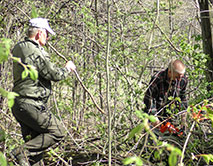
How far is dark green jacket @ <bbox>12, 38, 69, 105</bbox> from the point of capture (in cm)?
340

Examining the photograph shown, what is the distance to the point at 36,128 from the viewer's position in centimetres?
367

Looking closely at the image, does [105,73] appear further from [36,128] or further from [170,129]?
[36,128]

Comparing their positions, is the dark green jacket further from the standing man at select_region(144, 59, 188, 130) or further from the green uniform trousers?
the standing man at select_region(144, 59, 188, 130)

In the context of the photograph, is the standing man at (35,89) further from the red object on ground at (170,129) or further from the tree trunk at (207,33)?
the tree trunk at (207,33)

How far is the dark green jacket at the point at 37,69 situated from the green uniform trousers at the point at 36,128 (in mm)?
103

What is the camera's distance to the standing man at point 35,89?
134 inches

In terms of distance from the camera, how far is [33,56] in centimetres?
340

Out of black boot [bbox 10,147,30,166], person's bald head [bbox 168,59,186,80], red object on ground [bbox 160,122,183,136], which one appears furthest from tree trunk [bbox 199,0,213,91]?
black boot [bbox 10,147,30,166]

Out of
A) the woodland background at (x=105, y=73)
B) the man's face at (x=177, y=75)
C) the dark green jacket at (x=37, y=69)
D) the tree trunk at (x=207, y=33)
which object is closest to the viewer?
the dark green jacket at (x=37, y=69)

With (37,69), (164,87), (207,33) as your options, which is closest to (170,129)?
(164,87)

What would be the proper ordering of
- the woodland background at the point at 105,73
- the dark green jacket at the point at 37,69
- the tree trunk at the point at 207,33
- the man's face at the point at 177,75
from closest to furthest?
1. the dark green jacket at the point at 37,69
2. the tree trunk at the point at 207,33
3. the woodland background at the point at 105,73
4. the man's face at the point at 177,75

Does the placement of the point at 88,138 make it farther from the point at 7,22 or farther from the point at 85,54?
the point at 7,22

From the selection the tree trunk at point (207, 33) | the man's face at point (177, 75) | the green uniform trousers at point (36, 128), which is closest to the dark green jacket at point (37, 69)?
the green uniform trousers at point (36, 128)

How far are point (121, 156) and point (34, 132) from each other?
117cm
